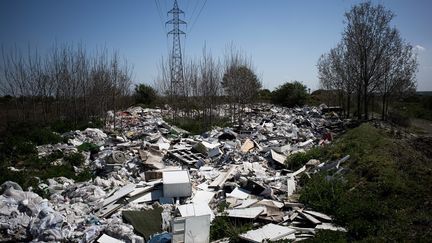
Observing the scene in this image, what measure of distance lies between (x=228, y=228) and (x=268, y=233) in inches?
24.6

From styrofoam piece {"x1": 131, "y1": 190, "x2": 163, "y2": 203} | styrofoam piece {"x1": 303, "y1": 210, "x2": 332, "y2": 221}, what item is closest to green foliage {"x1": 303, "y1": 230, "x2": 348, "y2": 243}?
styrofoam piece {"x1": 303, "y1": 210, "x2": 332, "y2": 221}

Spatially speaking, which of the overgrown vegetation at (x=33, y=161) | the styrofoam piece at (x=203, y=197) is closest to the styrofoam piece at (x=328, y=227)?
the styrofoam piece at (x=203, y=197)

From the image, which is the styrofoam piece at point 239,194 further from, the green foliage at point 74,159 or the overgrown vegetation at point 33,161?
the green foliage at point 74,159

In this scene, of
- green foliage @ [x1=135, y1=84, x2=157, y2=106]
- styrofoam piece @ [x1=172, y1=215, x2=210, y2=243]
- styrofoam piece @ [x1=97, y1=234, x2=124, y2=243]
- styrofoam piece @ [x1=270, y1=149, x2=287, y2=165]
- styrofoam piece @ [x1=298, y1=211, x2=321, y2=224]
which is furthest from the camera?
green foliage @ [x1=135, y1=84, x2=157, y2=106]

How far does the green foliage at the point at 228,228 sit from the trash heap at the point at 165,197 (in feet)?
0.34

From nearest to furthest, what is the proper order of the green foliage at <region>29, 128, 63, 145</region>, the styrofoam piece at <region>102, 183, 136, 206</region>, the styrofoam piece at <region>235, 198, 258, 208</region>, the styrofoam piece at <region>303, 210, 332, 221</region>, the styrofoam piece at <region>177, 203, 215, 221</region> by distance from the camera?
the styrofoam piece at <region>303, 210, 332, 221</region> < the styrofoam piece at <region>177, 203, 215, 221</region> < the styrofoam piece at <region>235, 198, 258, 208</region> < the styrofoam piece at <region>102, 183, 136, 206</region> < the green foliage at <region>29, 128, 63, 145</region>

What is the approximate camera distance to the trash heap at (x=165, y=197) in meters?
4.79

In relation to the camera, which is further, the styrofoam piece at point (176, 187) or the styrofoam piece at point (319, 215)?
the styrofoam piece at point (176, 187)

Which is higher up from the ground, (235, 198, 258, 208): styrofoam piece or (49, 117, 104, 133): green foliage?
(49, 117, 104, 133): green foliage

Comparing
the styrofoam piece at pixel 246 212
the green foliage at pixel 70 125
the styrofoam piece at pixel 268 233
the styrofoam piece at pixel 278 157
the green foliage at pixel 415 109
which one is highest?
the green foliage at pixel 415 109

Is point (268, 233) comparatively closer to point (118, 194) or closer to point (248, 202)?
point (248, 202)

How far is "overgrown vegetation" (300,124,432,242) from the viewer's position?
14.3ft

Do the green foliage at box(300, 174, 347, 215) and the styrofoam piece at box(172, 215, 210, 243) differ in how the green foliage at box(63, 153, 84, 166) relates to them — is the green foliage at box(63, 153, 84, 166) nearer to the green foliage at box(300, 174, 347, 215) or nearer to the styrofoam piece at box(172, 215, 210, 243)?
the styrofoam piece at box(172, 215, 210, 243)

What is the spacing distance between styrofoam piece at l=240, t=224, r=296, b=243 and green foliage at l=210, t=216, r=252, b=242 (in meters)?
0.15
